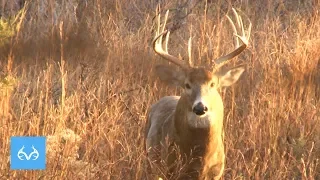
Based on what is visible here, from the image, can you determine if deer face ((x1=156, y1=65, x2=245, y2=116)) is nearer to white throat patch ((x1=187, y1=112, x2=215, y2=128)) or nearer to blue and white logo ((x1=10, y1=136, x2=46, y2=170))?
white throat patch ((x1=187, y1=112, x2=215, y2=128))

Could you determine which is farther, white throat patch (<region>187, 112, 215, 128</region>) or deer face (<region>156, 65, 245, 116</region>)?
white throat patch (<region>187, 112, 215, 128</region>)

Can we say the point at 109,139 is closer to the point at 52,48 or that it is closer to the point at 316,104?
the point at 316,104

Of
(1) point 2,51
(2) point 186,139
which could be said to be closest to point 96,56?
(1) point 2,51

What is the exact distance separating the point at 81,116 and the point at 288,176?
1600 mm

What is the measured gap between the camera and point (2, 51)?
23.5ft

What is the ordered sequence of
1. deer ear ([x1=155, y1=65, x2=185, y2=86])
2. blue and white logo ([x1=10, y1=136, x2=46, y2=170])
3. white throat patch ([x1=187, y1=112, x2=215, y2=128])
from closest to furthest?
blue and white logo ([x1=10, y1=136, x2=46, y2=170])
white throat patch ([x1=187, y1=112, x2=215, y2=128])
deer ear ([x1=155, y1=65, x2=185, y2=86])

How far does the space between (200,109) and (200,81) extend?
1.14 feet

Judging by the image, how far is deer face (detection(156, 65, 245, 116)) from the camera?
473cm

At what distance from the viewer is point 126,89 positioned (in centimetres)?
684

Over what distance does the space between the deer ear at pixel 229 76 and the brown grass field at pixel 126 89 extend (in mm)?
481

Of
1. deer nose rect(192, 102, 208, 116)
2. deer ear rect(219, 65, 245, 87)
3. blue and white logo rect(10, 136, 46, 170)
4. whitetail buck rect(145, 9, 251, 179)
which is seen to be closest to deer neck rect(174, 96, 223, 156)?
whitetail buck rect(145, 9, 251, 179)

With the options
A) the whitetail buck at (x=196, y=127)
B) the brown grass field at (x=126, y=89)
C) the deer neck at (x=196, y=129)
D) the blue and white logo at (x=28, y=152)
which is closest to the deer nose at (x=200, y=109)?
the whitetail buck at (x=196, y=127)

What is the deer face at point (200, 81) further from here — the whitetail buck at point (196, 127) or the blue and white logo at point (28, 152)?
the blue and white logo at point (28, 152)

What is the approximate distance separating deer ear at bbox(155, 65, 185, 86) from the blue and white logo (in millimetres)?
976
